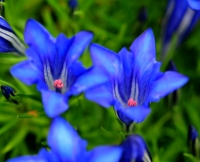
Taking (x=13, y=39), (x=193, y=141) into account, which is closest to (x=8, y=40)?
(x=13, y=39)

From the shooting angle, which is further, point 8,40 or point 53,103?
point 8,40

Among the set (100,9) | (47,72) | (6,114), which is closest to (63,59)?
(47,72)

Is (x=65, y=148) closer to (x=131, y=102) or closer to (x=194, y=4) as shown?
(x=131, y=102)

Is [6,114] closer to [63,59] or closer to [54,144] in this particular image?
[63,59]

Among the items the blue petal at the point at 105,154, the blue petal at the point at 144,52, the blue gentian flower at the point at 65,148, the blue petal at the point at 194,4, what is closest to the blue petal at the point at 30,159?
the blue gentian flower at the point at 65,148

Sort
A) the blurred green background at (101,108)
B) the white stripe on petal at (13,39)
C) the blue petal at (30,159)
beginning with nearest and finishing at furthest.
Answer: the blue petal at (30,159) → the white stripe on petal at (13,39) → the blurred green background at (101,108)

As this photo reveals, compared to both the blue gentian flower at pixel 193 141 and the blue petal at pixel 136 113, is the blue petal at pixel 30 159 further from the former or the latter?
the blue gentian flower at pixel 193 141
